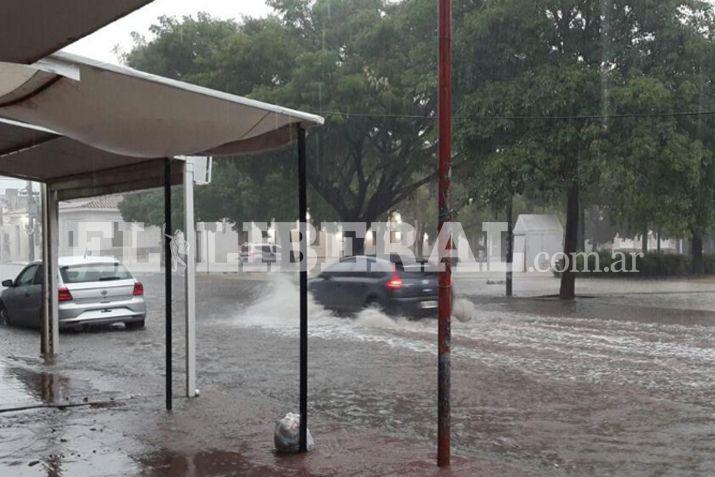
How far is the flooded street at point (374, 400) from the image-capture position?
19.1 ft

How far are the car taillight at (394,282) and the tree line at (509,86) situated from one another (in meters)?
4.92

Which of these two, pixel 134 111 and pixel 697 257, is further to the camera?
pixel 697 257

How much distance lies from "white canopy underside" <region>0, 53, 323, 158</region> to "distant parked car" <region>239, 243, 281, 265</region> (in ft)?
140

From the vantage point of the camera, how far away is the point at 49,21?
11.4 ft

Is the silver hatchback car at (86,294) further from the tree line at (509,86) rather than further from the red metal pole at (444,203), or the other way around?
the red metal pole at (444,203)

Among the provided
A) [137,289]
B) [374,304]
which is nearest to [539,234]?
[374,304]

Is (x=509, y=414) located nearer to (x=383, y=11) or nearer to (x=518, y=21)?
(x=518, y=21)

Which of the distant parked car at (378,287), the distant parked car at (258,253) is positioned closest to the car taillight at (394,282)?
the distant parked car at (378,287)

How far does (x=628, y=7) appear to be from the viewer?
770 inches

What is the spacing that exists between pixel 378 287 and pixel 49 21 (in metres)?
12.8

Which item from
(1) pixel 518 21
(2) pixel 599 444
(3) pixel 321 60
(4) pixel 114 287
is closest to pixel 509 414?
(2) pixel 599 444

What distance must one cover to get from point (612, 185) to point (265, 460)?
14.4 m

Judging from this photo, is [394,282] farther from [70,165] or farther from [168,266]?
[168,266]

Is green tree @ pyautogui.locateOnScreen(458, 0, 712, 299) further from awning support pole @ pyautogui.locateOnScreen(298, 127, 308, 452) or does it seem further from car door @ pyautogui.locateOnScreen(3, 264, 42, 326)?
A: awning support pole @ pyautogui.locateOnScreen(298, 127, 308, 452)
